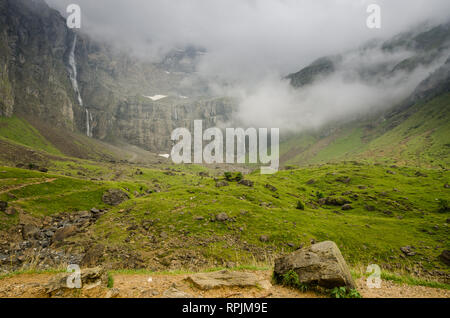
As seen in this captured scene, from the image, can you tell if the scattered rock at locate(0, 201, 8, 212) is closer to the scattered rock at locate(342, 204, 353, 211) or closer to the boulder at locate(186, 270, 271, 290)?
the boulder at locate(186, 270, 271, 290)

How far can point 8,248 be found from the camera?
33.8 m

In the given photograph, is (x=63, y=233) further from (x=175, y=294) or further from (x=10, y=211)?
(x=175, y=294)

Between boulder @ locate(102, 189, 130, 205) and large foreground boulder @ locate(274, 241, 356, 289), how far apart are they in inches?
2379

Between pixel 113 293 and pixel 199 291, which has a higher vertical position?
pixel 113 293

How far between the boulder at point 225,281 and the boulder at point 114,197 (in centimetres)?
5830

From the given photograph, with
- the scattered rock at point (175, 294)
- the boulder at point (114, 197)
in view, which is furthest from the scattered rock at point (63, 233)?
the scattered rock at point (175, 294)

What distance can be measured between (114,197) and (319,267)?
211ft

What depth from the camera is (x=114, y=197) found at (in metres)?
61.1

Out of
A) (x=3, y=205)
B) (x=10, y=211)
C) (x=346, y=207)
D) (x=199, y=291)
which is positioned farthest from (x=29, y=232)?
(x=346, y=207)

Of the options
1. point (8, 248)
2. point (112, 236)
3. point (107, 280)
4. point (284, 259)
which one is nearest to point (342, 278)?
point (284, 259)

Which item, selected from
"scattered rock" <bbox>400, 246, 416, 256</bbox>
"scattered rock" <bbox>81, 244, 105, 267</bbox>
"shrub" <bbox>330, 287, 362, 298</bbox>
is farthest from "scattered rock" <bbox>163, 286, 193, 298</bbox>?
"scattered rock" <bbox>400, 246, 416, 256</bbox>

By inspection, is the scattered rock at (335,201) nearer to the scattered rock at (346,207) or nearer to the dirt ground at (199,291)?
the scattered rock at (346,207)
